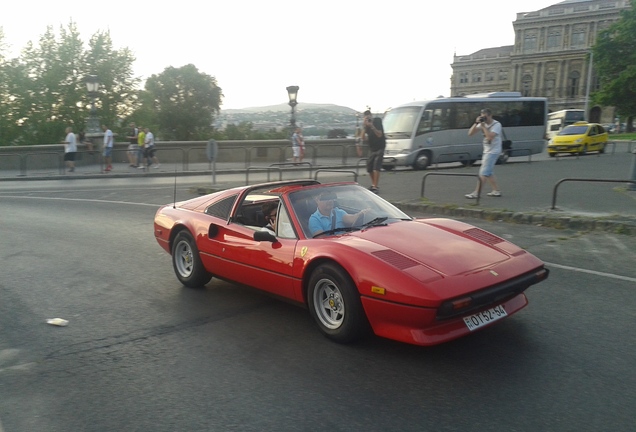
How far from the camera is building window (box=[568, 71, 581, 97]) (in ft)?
328

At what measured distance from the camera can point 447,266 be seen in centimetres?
439

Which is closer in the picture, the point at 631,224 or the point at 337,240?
the point at 337,240

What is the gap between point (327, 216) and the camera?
17.9ft

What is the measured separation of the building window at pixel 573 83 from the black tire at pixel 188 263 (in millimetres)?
106706

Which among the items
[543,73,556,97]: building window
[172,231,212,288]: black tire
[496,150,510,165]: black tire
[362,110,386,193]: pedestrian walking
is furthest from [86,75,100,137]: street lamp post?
[543,73,556,97]: building window

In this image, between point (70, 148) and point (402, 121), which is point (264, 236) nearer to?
point (402, 121)

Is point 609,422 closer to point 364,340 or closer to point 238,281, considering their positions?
point 364,340

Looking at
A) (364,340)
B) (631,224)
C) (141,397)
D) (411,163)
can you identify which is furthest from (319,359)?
(411,163)

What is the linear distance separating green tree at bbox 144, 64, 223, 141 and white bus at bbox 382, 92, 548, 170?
56.5 metres

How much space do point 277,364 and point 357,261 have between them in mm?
1003

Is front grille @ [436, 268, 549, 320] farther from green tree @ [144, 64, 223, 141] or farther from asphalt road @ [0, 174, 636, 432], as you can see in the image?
green tree @ [144, 64, 223, 141]

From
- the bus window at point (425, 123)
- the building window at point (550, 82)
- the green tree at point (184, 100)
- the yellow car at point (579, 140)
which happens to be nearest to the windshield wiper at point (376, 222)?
the bus window at point (425, 123)

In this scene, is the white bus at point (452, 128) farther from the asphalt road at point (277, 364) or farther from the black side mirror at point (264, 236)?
the black side mirror at point (264, 236)

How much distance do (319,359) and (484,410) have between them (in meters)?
1.37
